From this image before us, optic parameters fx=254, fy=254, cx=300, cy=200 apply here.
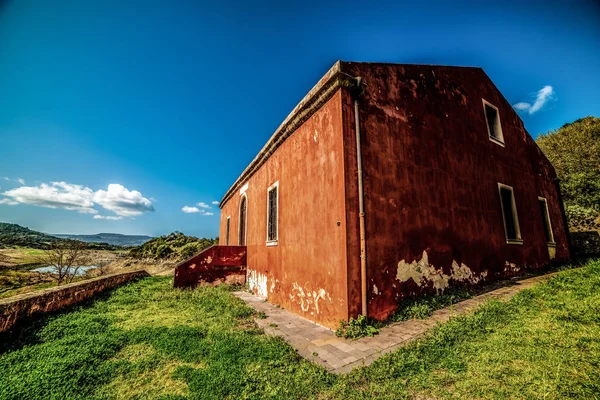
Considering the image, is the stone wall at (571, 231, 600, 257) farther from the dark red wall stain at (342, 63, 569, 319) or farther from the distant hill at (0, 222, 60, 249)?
the distant hill at (0, 222, 60, 249)

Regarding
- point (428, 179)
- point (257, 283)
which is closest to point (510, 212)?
point (428, 179)

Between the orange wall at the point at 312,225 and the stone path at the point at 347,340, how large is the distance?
393 millimetres

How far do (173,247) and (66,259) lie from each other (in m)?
7.58

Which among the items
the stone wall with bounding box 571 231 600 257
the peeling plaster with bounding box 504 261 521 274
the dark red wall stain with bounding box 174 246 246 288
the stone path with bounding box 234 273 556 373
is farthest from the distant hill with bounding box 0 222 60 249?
the stone wall with bounding box 571 231 600 257

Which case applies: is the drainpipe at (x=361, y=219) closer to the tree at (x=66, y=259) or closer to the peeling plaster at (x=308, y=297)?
the peeling plaster at (x=308, y=297)

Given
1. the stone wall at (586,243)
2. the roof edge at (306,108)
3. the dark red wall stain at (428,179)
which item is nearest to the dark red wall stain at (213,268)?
the roof edge at (306,108)

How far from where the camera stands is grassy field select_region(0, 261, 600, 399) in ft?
8.35

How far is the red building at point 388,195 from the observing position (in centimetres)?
466

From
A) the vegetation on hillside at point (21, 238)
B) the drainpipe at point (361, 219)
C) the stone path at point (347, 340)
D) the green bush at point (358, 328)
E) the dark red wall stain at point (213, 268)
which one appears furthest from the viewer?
the vegetation on hillside at point (21, 238)

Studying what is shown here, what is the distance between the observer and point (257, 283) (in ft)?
28.7

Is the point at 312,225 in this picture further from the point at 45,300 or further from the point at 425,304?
the point at 45,300

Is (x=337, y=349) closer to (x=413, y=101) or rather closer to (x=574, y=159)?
(x=413, y=101)

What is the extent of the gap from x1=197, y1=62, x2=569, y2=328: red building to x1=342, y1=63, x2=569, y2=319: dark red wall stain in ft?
0.10

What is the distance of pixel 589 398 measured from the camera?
2092mm
